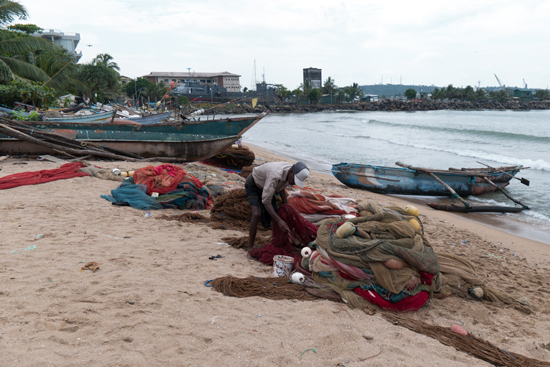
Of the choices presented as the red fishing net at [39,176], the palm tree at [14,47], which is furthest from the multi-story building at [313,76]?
the red fishing net at [39,176]

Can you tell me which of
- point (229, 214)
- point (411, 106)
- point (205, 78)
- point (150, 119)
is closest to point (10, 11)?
point (150, 119)

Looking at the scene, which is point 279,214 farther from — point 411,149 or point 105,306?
point 411,149

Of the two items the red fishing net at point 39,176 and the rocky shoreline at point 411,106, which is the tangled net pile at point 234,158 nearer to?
the red fishing net at point 39,176

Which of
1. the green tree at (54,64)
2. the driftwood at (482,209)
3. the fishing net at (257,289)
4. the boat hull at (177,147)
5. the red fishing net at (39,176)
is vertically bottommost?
the driftwood at (482,209)

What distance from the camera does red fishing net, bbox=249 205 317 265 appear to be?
4.57 m

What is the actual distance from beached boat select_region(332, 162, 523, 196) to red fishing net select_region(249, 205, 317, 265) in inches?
291

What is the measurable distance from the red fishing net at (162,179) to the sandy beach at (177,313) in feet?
4.82

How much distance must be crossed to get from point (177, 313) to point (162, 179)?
443 cm

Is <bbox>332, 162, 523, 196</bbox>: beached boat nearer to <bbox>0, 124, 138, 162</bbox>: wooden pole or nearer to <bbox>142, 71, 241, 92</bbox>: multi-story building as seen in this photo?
<bbox>0, 124, 138, 162</bbox>: wooden pole

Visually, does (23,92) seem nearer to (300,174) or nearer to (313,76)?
(300,174)

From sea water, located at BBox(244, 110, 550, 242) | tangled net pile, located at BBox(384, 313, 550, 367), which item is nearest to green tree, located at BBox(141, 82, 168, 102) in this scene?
sea water, located at BBox(244, 110, 550, 242)

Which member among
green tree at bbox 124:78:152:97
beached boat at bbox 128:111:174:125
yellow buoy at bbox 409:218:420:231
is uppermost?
green tree at bbox 124:78:152:97

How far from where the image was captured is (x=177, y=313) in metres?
3.13

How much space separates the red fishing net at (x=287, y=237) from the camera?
457 centimetres
